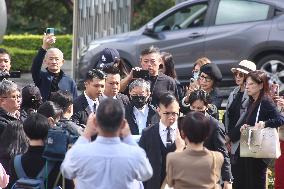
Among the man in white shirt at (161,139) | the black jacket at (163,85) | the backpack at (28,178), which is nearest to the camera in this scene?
the backpack at (28,178)

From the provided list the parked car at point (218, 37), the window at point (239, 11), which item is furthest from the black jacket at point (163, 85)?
the window at point (239, 11)

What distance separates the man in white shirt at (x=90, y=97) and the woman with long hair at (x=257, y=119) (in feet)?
4.70

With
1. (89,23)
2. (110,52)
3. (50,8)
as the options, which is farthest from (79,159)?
(50,8)

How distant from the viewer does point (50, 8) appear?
105ft

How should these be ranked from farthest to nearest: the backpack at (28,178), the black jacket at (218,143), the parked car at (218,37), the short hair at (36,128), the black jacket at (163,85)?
the parked car at (218,37) → the black jacket at (163,85) → the black jacket at (218,143) → the short hair at (36,128) → the backpack at (28,178)

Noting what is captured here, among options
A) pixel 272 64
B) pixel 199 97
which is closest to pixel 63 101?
pixel 199 97

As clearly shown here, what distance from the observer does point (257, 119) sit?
364 inches

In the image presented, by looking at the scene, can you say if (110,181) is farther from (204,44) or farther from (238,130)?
(204,44)

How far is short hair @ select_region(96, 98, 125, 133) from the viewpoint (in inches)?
244

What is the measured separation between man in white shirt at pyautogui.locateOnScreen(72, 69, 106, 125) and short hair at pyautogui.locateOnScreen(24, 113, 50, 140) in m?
1.71

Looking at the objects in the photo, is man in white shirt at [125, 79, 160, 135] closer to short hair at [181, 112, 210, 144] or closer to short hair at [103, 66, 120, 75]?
short hair at [103, 66, 120, 75]

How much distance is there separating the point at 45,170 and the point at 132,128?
196 centimetres

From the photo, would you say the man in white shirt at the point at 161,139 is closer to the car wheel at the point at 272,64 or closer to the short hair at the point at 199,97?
the short hair at the point at 199,97

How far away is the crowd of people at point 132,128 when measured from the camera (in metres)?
6.27
